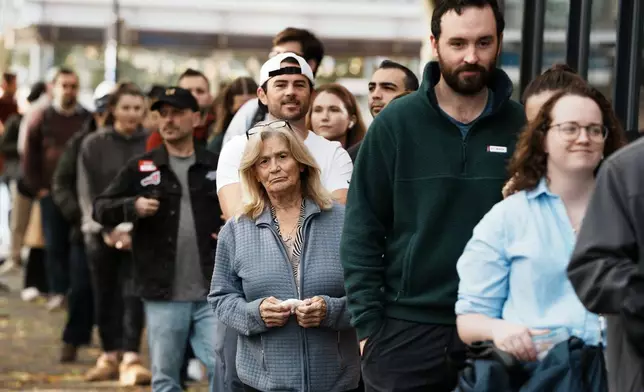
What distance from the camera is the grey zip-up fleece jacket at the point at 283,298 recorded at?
7.11 m

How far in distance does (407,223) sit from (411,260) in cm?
15

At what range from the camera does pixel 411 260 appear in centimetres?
611

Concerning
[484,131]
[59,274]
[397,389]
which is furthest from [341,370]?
[59,274]

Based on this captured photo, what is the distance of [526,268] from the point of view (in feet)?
17.5

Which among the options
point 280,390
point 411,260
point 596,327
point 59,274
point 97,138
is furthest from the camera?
point 59,274

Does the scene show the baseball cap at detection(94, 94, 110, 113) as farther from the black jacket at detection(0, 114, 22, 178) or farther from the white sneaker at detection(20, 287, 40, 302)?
the black jacket at detection(0, 114, 22, 178)

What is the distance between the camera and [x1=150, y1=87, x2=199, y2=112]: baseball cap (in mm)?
10211

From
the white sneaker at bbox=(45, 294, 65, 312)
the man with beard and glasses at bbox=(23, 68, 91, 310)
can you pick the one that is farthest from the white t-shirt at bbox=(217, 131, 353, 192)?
the white sneaker at bbox=(45, 294, 65, 312)

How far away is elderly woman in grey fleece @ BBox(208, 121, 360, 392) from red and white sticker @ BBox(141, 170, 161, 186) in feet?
8.70

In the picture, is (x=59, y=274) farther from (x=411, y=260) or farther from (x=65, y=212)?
(x=411, y=260)

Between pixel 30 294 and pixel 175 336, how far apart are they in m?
9.10

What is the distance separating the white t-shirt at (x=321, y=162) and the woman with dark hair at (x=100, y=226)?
4.87 m

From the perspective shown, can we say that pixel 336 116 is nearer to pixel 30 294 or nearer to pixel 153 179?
pixel 153 179

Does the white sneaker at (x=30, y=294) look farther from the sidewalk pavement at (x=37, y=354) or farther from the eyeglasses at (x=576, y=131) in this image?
the eyeglasses at (x=576, y=131)
